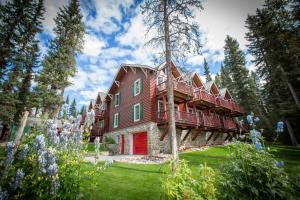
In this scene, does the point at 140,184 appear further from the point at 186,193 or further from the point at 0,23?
the point at 0,23

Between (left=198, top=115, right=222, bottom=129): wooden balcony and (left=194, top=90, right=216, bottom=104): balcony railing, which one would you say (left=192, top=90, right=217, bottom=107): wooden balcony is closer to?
(left=194, top=90, right=216, bottom=104): balcony railing

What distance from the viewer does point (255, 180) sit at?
3.62 meters

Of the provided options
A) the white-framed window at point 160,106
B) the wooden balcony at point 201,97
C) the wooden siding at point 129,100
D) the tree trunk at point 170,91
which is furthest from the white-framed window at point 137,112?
the tree trunk at point 170,91

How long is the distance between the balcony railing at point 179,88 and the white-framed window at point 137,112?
267 centimetres

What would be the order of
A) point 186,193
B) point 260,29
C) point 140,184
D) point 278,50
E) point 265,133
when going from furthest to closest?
point 265,133 → point 260,29 → point 278,50 → point 140,184 → point 186,193

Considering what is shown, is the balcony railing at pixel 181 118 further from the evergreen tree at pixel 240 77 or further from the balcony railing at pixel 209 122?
the evergreen tree at pixel 240 77

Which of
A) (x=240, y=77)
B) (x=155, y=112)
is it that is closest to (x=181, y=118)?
(x=155, y=112)

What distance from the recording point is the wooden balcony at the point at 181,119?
50.7 ft

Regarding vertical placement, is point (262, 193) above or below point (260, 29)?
below

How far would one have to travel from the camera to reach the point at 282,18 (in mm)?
17922

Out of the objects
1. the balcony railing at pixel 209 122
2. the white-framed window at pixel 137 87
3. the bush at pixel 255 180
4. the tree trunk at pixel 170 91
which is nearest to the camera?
the bush at pixel 255 180

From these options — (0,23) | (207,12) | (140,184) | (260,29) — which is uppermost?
(260,29)

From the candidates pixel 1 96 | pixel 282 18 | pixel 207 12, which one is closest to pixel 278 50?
pixel 282 18

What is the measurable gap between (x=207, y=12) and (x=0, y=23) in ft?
62.6
